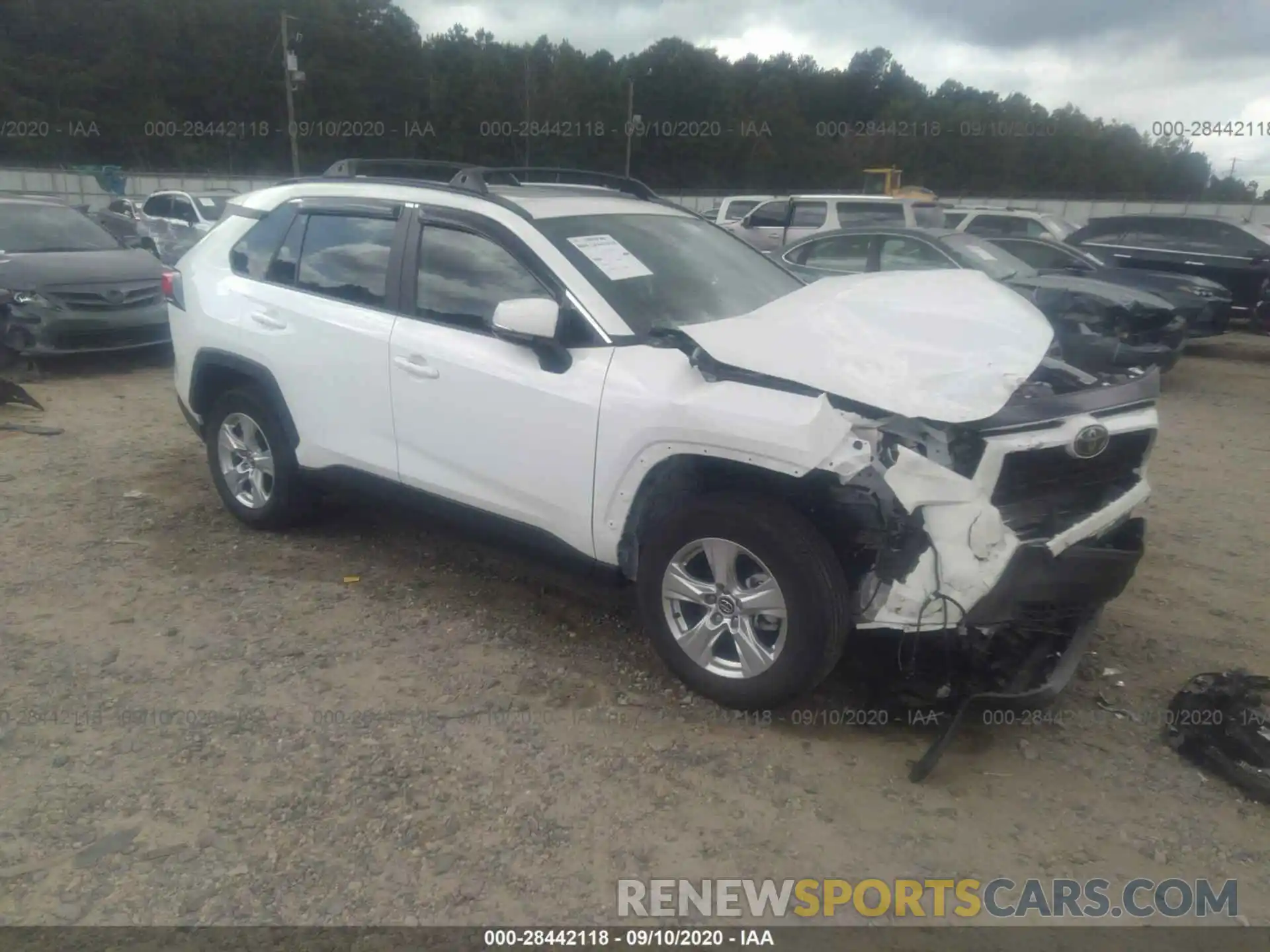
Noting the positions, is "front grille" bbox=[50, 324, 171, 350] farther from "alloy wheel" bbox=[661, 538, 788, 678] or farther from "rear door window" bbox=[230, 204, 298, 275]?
"alloy wheel" bbox=[661, 538, 788, 678]

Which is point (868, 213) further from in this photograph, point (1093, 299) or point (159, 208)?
point (159, 208)

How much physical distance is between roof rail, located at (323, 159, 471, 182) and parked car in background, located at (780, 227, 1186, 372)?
3.81 m

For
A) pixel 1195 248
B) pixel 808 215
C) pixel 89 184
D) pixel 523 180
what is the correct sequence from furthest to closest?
pixel 89 184 < pixel 808 215 < pixel 1195 248 < pixel 523 180

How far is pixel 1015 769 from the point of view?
3.17m

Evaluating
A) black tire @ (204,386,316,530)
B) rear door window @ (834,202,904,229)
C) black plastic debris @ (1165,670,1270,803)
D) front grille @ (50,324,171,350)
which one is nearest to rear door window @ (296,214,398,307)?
black tire @ (204,386,316,530)

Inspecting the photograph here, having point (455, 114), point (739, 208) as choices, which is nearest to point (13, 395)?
point (739, 208)

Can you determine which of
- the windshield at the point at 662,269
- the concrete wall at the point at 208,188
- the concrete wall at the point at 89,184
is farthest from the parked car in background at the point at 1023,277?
the concrete wall at the point at 89,184

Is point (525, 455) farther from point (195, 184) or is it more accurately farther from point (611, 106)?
point (611, 106)

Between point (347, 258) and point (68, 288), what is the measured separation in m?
5.90

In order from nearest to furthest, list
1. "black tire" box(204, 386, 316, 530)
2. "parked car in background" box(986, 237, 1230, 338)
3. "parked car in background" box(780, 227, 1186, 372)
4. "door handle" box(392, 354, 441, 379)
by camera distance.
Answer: "door handle" box(392, 354, 441, 379) → "black tire" box(204, 386, 316, 530) → "parked car in background" box(780, 227, 1186, 372) → "parked car in background" box(986, 237, 1230, 338)

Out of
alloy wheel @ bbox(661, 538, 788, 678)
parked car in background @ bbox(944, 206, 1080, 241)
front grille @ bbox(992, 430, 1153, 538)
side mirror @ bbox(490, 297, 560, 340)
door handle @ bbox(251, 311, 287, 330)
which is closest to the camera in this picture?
front grille @ bbox(992, 430, 1153, 538)

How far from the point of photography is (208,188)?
111 feet

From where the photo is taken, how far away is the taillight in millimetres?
5148
